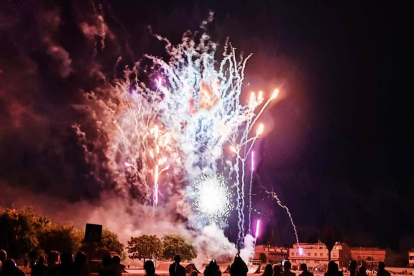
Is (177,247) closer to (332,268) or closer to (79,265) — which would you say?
(332,268)

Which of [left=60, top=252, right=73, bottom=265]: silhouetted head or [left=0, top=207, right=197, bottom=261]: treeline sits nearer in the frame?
[left=60, top=252, right=73, bottom=265]: silhouetted head

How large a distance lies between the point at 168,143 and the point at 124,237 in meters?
28.1

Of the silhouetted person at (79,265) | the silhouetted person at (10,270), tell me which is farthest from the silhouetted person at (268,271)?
the silhouetted person at (10,270)

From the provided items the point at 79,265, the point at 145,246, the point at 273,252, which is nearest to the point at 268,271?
the point at 79,265

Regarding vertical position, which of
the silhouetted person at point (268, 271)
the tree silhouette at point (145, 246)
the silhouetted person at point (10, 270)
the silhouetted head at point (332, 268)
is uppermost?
the tree silhouette at point (145, 246)

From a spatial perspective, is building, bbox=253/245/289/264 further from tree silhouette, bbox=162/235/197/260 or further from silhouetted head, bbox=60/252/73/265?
silhouetted head, bbox=60/252/73/265

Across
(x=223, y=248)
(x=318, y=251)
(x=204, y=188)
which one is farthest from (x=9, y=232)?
(x=318, y=251)

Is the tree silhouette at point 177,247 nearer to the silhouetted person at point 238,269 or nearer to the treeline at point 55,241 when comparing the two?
the treeline at point 55,241

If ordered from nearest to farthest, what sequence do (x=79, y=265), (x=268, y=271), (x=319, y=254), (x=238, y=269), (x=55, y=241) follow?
(x=238, y=269) < (x=79, y=265) < (x=268, y=271) < (x=55, y=241) < (x=319, y=254)

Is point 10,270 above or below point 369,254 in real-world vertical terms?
below

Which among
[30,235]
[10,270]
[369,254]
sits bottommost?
[10,270]

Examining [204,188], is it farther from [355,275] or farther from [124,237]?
[355,275]

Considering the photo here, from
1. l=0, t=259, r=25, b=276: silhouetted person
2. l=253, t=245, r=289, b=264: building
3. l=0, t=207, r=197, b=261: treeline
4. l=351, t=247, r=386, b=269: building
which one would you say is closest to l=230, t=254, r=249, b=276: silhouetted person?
l=0, t=259, r=25, b=276: silhouetted person

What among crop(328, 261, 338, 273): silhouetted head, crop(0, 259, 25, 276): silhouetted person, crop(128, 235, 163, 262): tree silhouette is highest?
crop(128, 235, 163, 262): tree silhouette
